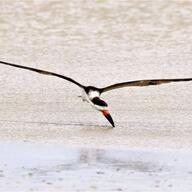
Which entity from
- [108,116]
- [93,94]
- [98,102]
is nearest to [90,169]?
[108,116]

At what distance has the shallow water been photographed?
8891 mm

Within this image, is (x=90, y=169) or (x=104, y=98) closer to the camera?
(x=90, y=169)

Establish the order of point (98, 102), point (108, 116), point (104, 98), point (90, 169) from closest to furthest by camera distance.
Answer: point (90, 169) → point (108, 116) → point (98, 102) → point (104, 98)

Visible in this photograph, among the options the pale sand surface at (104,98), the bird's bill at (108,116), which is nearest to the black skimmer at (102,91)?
the bird's bill at (108,116)

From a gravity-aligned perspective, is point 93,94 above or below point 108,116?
above

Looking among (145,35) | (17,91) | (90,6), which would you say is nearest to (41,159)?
(17,91)

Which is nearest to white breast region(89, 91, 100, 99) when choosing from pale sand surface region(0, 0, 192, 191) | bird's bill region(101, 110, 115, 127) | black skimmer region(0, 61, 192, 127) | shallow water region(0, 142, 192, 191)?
black skimmer region(0, 61, 192, 127)

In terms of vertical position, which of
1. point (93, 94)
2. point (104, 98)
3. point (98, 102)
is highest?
point (104, 98)

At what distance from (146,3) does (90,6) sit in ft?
2.99

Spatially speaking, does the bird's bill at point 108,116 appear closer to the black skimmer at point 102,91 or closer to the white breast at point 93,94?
the black skimmer at point 102,91

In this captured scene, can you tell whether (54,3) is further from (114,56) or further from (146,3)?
(114,56)

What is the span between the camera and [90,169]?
9.65m

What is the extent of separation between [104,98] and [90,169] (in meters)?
3.82

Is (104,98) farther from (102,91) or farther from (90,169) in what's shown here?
(90,169)
